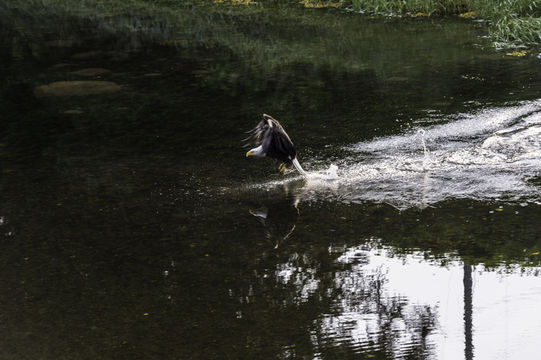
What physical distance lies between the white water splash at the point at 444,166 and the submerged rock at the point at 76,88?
15.5 feet

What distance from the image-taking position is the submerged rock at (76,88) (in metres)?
10.7

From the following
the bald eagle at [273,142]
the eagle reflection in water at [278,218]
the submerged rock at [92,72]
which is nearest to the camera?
the eagle reflection in water at [278,218]

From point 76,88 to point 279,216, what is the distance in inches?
235

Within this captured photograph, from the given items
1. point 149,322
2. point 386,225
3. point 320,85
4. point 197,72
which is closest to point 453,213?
point 386,225

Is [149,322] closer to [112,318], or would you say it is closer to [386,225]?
[112,318]

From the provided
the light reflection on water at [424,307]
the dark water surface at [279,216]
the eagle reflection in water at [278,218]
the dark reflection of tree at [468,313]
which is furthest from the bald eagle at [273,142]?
the dark reflection of tree at [468,313]

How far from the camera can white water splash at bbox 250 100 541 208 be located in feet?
20.6

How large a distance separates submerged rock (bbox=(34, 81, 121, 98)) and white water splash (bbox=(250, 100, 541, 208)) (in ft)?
15.5

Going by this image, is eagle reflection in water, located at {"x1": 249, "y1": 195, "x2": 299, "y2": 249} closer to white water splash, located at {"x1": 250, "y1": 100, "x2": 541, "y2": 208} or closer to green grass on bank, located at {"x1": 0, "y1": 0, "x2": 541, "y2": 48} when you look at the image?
white water splash, located at {"x1": 250, "y1": 100, "x2": 541, "y2": 208}

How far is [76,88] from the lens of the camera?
1096 centimetres

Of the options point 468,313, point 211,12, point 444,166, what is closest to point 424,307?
point 468,313

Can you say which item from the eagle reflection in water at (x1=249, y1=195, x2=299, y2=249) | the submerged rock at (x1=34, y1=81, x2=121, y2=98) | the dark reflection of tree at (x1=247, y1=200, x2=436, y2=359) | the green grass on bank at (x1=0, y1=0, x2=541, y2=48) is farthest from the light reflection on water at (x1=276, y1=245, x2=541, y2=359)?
the green grass on bank at (x1=0, y1=0, x2=541, y2=48)

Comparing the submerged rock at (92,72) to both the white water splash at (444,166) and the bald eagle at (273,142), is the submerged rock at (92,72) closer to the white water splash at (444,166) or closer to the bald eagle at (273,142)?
the white water splash at (444,166)

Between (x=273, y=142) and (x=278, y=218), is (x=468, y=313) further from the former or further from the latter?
(x=273, y=142)
